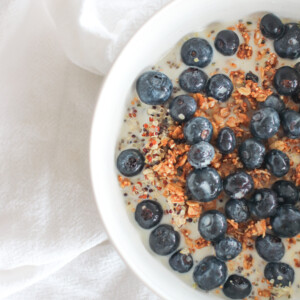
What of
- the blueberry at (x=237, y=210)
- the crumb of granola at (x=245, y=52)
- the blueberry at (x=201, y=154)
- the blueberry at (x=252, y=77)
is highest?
the crumb of granola at (x=245, y=52)

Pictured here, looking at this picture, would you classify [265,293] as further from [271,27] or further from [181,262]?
[271,27]

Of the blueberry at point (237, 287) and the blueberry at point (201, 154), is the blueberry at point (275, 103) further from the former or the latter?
the blueberry at point (237, 287)

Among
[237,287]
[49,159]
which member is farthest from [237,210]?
[49,159]

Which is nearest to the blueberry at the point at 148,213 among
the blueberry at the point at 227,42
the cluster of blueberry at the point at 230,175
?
the cluster of blueberry at the point at 230,175

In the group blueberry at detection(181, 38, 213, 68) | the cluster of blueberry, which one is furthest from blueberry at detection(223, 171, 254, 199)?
blueberry at detection(181, 38, 213, 68)

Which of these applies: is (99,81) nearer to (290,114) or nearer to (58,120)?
(58,120)

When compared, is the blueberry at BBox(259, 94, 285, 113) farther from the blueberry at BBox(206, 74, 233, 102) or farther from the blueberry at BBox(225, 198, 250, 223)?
the blueberry at BBox(225, 198, 250, 223)

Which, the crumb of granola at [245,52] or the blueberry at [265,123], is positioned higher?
the crumb of granola at [245,52]

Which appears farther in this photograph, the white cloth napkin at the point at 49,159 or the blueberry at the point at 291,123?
the white cloth napkin at the point at 49,159
